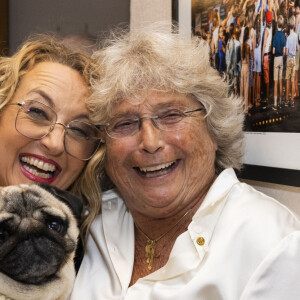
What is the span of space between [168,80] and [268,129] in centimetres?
41

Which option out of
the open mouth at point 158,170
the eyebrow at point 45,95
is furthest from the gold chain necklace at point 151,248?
the eyebrow at point 45,95

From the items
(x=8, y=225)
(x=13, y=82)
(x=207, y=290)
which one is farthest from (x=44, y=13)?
(x=207, y=290)

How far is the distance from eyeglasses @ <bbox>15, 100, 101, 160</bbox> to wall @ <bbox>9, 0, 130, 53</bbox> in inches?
32.6

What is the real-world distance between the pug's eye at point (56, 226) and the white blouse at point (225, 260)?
27cm

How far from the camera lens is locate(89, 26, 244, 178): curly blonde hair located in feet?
4.66

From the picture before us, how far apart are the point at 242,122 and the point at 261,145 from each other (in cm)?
11

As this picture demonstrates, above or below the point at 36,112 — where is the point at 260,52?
above

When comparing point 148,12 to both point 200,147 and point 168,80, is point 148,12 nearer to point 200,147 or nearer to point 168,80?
point 168,80

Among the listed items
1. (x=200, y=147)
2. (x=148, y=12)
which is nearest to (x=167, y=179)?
(x=200, y=147)

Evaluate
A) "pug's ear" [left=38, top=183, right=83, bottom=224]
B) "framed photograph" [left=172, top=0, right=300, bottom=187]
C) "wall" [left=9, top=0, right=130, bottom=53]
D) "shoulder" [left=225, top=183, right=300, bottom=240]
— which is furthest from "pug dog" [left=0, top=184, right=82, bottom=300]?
"wall" [left=9, top=0, right=130, bottom=53]

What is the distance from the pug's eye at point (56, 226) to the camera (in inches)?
49.6

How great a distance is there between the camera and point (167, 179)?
56.0 inches

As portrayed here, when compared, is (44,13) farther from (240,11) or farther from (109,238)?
(109,238)

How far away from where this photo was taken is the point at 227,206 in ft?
4.16
